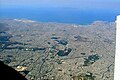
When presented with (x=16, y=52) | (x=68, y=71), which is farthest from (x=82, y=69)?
(x=16, y=52)

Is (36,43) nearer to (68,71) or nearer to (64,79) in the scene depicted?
(68,71)

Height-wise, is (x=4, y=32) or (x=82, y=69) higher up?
(x=4, y=32)

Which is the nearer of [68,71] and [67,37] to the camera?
[68,71]

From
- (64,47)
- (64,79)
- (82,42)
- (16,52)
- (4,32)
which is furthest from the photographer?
(4,32)

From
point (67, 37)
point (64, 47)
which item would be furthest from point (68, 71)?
point (67, 37)

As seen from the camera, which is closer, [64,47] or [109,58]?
[109,58]

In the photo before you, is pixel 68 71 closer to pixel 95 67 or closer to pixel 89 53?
pixel 95 67

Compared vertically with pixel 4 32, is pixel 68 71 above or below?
below

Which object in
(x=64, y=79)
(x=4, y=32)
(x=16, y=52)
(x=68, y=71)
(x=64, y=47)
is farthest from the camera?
(x=4, y=32)

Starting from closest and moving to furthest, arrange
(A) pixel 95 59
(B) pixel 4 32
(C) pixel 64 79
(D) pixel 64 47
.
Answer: (C) pixel 64 79, (A) pixel 95 59, (D) pixel 64 47, (B) pixel 4 32
